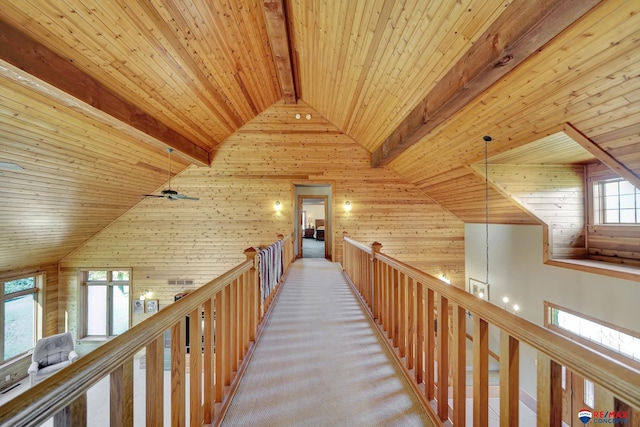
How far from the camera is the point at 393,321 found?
247 centimetres

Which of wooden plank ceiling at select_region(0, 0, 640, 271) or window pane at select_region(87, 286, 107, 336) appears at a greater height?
wooden plank ceiling at select_region(0, 0, 640, 271)

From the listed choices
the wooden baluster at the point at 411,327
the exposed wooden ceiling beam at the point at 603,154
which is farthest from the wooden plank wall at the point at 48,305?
the exposed wooden ceiling beam at the point at 603,154

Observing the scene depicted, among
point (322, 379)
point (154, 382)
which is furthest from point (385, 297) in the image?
point (154, 382)

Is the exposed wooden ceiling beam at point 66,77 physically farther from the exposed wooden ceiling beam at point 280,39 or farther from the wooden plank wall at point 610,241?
the wooden plank wall at point 610,241

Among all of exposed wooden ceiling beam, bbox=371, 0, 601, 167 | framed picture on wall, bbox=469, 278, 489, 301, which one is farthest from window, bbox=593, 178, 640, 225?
exposed wooden ceiling beam, bbox=371, 0, 601, 167

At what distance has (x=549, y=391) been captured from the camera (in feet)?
2.97

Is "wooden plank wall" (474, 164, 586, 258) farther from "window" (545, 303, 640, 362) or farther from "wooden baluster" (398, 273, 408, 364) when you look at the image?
"wooden baluster" (398, 273, 408, 364)

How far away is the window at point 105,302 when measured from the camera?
7.41 meters

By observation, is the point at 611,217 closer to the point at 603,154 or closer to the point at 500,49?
the point at 603,154

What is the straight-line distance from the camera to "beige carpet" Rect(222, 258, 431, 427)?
1.67 meters

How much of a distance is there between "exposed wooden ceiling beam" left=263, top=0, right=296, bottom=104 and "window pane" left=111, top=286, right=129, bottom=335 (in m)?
6.78

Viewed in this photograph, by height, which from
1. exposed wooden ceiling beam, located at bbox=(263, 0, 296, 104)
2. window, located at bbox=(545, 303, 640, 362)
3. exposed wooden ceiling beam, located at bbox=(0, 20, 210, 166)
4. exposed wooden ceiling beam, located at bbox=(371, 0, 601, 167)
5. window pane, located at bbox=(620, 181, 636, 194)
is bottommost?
window, located at bbox=(545, 303, 640, 362)

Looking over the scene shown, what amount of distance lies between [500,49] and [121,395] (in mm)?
2940

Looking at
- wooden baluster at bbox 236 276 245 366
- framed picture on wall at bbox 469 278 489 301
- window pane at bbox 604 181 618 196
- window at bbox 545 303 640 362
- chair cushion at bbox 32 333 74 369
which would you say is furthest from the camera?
framed picture on wall at bbox 469 278 489 301
